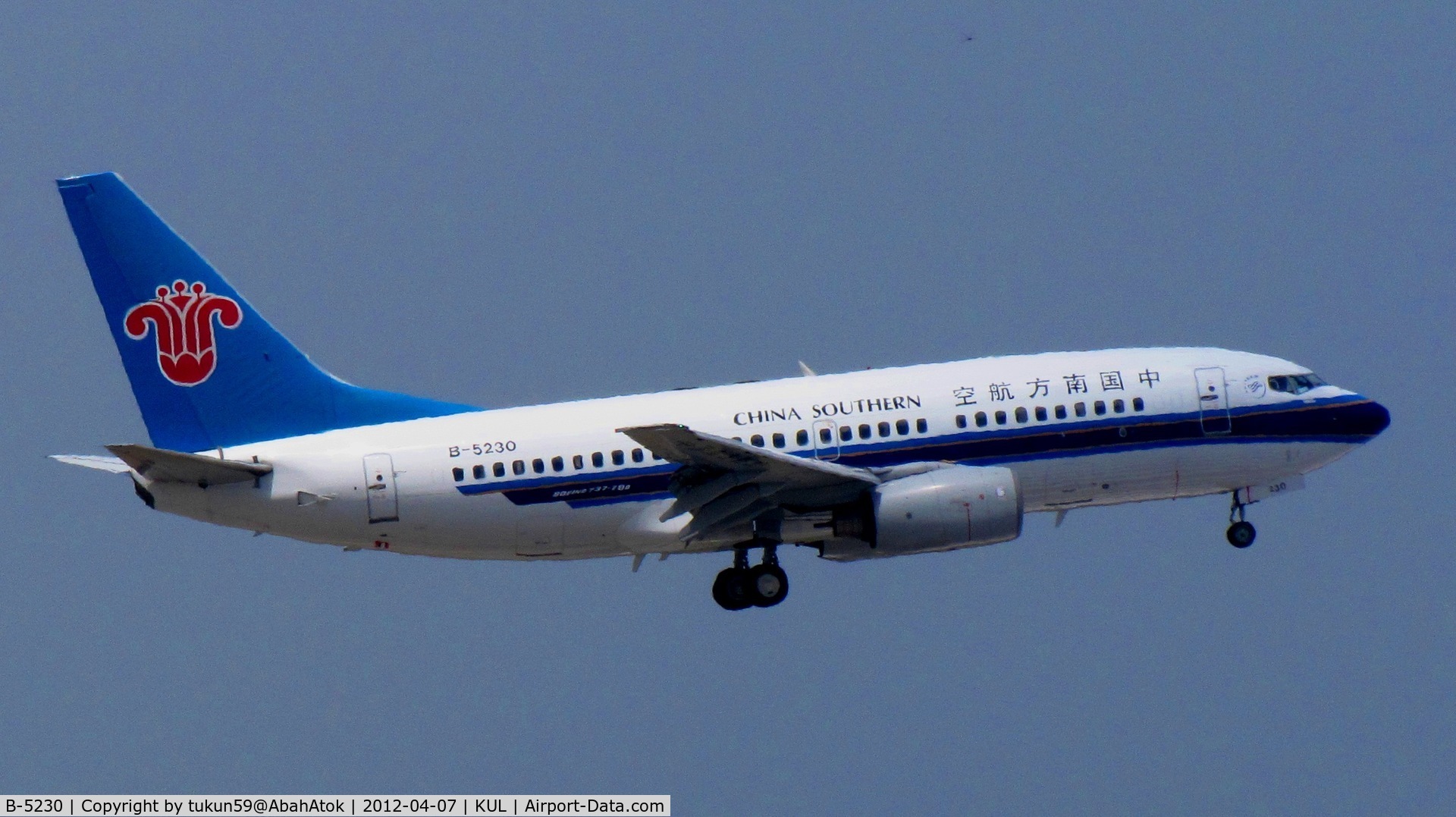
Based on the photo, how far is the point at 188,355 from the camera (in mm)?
46438

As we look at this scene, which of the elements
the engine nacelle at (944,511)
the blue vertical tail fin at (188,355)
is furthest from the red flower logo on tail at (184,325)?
the engine nacelle at (944,511)

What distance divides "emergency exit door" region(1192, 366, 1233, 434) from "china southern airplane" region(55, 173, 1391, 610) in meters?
0.05

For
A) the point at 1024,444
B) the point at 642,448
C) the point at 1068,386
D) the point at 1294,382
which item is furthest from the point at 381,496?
the point at 1294,382

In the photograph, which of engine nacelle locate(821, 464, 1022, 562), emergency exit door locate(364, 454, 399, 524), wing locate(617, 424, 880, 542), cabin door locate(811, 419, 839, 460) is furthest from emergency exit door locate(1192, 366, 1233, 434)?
emergency exit door locate(364, 454, 399, 524)

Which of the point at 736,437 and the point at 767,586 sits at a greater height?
the point at 736,437

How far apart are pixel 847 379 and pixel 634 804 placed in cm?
1031

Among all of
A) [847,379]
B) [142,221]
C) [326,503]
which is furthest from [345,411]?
[847,379]

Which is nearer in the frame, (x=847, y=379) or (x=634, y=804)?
(x=634, y=804)

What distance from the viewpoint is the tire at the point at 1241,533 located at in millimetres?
49594

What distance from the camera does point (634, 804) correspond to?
4134cm

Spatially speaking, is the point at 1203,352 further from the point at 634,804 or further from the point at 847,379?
the point at 634,804

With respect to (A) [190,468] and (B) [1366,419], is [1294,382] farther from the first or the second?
(A) [190,468]

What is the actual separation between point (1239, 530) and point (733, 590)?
36.9 ft

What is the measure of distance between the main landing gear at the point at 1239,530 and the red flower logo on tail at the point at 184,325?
69.9 feet
